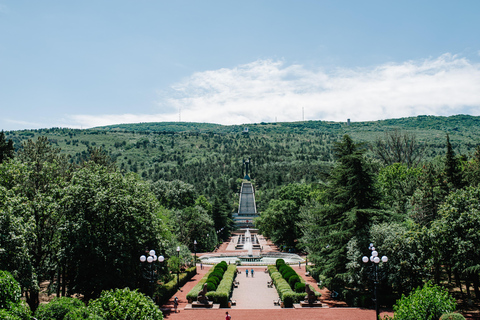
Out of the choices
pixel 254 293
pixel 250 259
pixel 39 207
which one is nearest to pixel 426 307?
pixel 254 293

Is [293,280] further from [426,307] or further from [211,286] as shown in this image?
[426,307]

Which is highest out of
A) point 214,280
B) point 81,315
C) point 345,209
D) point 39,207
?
point 39,207

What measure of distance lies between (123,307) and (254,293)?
1781 cm

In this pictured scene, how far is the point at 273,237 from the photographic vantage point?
5528 cm

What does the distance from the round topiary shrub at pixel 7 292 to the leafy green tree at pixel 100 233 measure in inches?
346

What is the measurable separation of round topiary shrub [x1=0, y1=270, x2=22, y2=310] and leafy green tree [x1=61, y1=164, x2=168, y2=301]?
28.9ft

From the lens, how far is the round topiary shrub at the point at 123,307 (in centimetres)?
1093

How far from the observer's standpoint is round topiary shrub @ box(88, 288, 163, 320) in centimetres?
1093

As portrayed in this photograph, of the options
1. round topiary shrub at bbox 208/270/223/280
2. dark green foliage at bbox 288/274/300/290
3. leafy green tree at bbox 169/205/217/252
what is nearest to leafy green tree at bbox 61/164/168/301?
round topiary shrub at bbox 208/270/223/280

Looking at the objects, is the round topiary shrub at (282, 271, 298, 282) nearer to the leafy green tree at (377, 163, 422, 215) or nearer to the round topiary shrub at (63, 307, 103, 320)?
the round topiary shrub at (63, 307, 103, 320)

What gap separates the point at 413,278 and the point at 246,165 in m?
130

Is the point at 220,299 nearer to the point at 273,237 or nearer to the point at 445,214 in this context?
the point at 445,214

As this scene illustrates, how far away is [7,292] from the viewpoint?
28.4ft

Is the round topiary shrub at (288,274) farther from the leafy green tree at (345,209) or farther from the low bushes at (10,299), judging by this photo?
the low bushes at (10,299)
